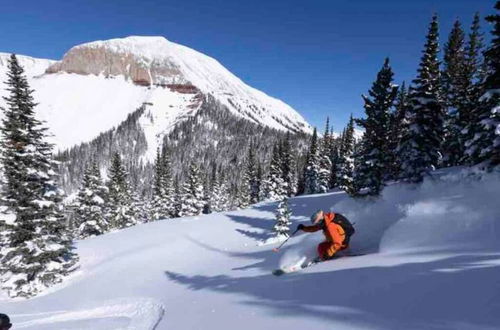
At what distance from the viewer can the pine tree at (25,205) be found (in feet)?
56.9

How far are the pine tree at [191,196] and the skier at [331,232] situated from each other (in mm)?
40318

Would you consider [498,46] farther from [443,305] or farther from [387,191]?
[443,305]

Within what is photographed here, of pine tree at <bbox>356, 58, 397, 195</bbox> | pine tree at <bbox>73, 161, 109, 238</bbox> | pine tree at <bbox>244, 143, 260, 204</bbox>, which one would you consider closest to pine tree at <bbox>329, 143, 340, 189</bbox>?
pine tree at <bbox>244, 143, 260, 204</bbox>

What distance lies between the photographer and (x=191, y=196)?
160ft

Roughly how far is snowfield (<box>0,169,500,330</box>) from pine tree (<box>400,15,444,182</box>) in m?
7.33

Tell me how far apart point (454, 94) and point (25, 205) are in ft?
124

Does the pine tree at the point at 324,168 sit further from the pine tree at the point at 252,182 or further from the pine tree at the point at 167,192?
the pine tree at the point at 167,192

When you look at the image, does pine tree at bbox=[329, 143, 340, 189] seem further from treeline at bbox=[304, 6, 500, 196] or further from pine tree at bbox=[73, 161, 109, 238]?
pine tree at bbox=[73, 161, 109, 238]

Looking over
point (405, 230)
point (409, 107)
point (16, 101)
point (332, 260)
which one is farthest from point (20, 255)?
point (409, 107)

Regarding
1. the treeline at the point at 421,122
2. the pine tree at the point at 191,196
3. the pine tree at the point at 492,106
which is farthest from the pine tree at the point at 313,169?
the pine tree at the point at 492,106

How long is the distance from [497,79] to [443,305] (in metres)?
14.8

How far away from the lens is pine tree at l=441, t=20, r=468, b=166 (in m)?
27.9

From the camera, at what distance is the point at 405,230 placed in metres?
8.09

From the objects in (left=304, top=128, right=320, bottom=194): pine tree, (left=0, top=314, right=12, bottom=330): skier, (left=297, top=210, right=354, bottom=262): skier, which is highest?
(left=304, top=128, right=320, bottom=194): pine tree
